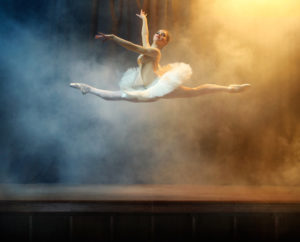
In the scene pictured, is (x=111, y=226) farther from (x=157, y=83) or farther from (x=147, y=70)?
(x=147, y=70)

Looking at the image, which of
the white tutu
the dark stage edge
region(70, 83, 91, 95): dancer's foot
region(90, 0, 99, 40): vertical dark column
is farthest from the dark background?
the dark stage edge

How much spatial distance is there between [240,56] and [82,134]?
1940mm

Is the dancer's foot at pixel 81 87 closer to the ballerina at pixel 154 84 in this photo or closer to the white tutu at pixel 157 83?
the ballerina at pixel 154 84

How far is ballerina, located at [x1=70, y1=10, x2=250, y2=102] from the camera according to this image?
2.98 metres

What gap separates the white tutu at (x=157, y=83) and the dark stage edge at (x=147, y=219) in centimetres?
106

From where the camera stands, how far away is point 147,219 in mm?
2303

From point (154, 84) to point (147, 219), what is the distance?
4.25 ft

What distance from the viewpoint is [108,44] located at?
11.9 feet

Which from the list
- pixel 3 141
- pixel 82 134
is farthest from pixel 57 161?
pixel 3 141

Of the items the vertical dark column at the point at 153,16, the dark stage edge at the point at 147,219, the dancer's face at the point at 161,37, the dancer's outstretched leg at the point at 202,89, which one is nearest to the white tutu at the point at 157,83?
the dancer's outstretched leg at the point at 202,89

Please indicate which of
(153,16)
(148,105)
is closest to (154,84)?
(148,105)

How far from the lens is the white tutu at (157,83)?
117 inches

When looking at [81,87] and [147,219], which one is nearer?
[147,219]

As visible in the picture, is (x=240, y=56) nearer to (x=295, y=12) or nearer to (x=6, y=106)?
(x=295, y=12)
